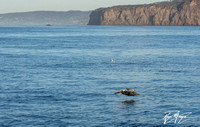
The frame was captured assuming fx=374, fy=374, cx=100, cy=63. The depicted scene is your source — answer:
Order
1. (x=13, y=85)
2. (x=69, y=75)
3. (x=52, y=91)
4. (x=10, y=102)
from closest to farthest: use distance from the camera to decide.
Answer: (x=10, y=102) < (x=52, y=91) < (x=13, y=85) < (x=69, y=75)

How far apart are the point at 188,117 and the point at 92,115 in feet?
27.1

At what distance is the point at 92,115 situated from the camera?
32.5 meters

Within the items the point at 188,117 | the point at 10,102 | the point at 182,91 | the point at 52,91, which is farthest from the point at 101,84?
the point at 188,117

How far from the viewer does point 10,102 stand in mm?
36750

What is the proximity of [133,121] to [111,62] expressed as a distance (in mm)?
38932

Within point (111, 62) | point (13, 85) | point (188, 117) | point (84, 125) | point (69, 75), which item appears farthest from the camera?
point (111, 62)

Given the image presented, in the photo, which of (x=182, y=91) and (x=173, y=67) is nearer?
(x=182, y=91)

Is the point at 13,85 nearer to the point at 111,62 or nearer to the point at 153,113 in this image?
the point at 153,113

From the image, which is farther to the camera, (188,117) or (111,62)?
(111,62)

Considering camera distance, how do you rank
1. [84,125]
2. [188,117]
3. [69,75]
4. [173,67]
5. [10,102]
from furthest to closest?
[173,67]
[69,75]
[10,102]
[188,117]
[84,125]

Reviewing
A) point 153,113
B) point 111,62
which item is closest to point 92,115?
point 153,113

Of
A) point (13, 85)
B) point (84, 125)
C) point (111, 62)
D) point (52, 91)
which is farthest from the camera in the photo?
point (111, 62)

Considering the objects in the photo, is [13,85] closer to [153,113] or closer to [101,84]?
[101,84]

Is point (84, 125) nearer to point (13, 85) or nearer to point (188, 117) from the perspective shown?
point (188, 117)
